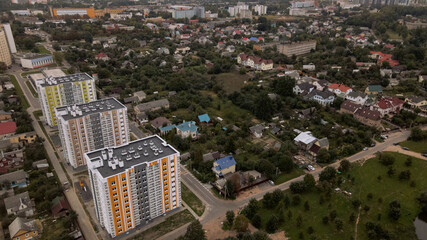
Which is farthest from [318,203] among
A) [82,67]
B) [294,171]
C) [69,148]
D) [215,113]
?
[82,67]

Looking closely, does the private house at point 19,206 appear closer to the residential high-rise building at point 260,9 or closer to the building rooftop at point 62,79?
the building rooftop at point 62,79

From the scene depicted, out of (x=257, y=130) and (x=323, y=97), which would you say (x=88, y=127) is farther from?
(x=323, y=97)

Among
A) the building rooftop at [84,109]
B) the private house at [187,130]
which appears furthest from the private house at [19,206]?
the private house at [187,130]

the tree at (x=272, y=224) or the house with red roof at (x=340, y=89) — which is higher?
the house with red roof at (x=340, y=89)

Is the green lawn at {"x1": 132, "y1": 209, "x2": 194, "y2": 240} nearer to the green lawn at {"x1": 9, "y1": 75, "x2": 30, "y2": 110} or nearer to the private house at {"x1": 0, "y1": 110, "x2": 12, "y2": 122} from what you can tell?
the private house at {"x1": 0, "y1": 110, "x2": 12, "y2": 122}

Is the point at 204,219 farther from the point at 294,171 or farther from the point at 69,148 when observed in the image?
the point at 69,148

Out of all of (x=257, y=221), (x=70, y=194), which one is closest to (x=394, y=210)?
(x=257, y=221)
